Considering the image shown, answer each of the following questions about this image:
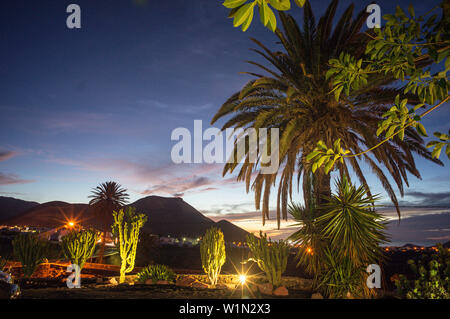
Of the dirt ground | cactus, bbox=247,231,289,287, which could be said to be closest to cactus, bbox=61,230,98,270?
the dirt ground

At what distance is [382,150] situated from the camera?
32.4 feet

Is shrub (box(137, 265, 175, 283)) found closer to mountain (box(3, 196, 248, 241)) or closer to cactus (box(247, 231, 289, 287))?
cactus (box(247, 231, 289, 287))

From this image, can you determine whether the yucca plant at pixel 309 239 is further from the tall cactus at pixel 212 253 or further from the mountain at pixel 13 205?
the mountain at pixel 13 205

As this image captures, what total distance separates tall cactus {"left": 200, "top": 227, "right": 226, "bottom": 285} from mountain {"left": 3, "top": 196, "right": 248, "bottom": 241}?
52.7ft

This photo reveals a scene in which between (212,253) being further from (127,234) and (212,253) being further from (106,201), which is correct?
(106,201)

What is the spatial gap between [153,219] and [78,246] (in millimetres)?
69026

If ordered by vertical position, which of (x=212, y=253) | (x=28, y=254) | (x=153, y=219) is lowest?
(x=153, y=219)

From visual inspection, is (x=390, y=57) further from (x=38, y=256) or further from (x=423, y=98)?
(x=38, y=256)

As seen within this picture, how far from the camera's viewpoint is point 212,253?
10109mm

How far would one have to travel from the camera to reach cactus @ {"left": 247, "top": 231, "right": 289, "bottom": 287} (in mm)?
8891

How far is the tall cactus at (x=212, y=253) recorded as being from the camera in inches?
395

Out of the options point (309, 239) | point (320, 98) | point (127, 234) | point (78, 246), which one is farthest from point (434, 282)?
point (78, 246)
